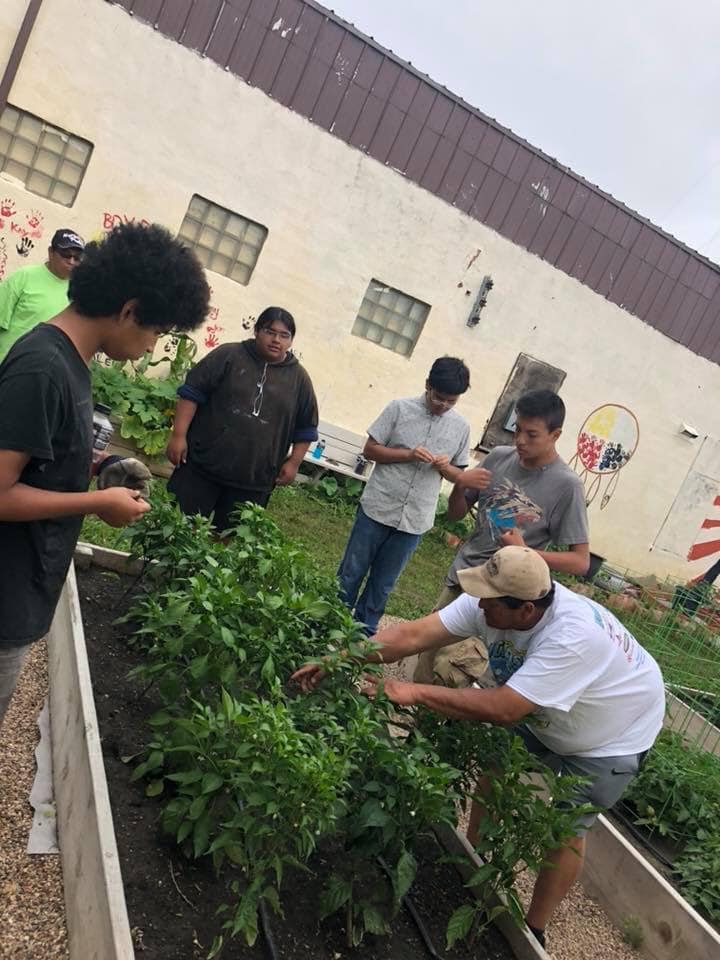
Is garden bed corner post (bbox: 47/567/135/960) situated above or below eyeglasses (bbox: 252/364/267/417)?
below

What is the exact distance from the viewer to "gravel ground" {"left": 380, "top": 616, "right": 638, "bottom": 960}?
11.5ft

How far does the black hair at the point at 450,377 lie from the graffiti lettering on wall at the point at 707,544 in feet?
35.6

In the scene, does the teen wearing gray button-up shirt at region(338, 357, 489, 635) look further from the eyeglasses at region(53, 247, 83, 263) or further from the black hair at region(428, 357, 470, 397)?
the eyeglasses at region(53, 247, 83, 263)

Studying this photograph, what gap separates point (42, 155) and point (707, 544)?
12024 millimetres

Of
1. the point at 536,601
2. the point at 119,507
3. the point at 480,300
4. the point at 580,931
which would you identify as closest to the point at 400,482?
the point at 536,601

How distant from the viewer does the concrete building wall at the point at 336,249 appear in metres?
8.69

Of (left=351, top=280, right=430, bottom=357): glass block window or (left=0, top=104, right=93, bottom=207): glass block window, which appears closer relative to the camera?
(left=0, top=104, right=93, bottom=207): glass block window

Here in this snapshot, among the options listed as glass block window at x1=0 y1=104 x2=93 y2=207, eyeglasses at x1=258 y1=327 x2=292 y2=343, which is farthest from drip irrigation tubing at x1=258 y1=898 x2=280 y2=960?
glass block window at x1=0 y1=104 x2=93 y2=207

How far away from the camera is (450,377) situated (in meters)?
4.86

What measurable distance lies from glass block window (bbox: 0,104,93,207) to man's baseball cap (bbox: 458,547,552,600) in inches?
306

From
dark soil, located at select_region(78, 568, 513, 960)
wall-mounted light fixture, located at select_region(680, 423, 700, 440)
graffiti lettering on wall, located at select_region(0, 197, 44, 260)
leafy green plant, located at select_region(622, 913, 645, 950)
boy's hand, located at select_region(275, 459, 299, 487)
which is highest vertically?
wall-mounted light fixture, located at select_region(680, 423, 700, 440)

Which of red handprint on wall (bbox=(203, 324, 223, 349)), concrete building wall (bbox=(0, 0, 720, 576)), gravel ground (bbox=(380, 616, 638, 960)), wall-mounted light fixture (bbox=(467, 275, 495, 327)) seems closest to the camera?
gravel ground (bbox=(380, 616, 638, 960))

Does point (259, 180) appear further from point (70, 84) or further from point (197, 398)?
point (197, 398)

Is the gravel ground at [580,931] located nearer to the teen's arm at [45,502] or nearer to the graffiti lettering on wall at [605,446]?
the teen's arm at [45,502]
